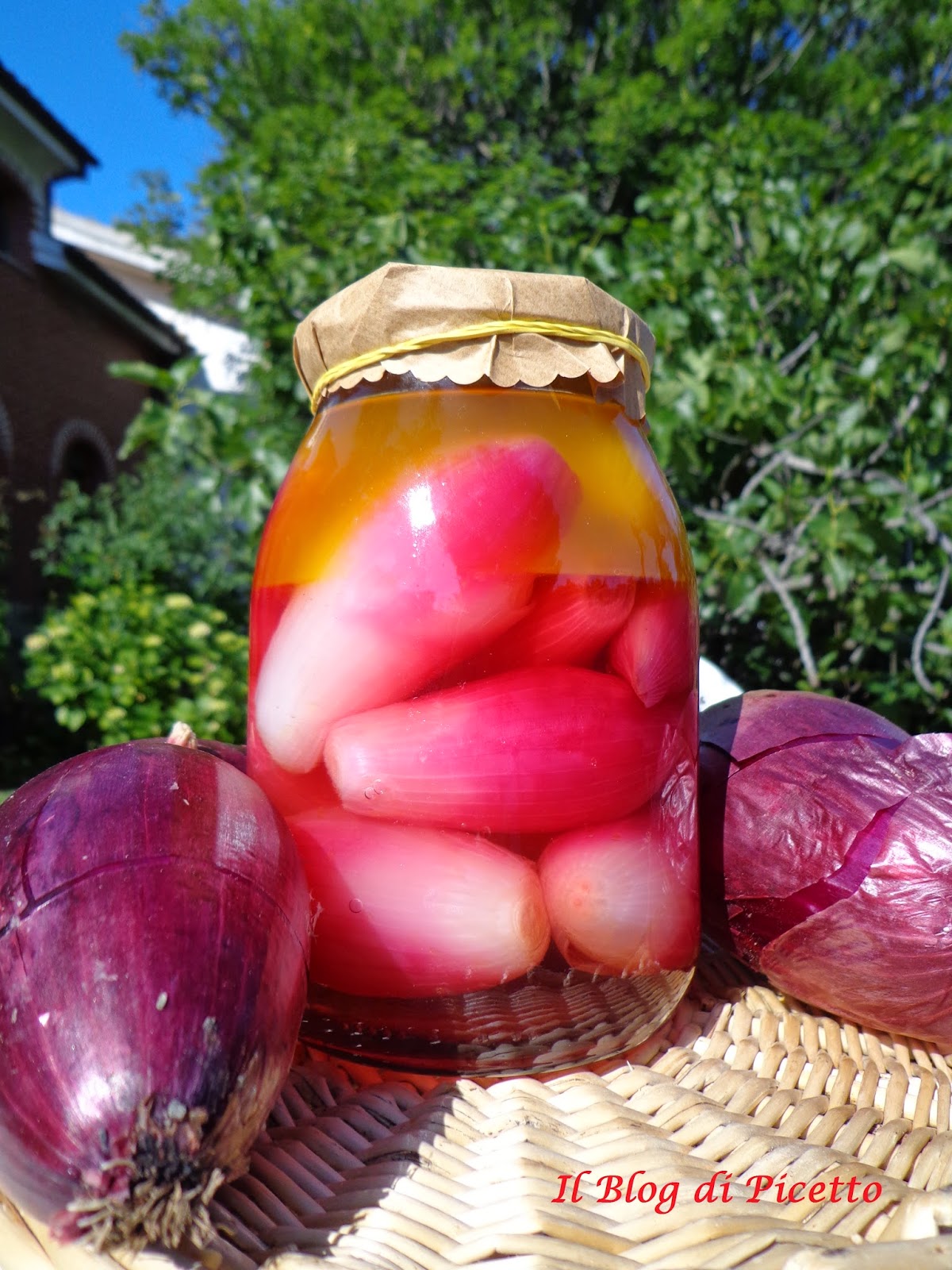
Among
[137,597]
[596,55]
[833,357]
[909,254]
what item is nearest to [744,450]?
[833,357]

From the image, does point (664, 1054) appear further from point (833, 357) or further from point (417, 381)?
point (833, 357)

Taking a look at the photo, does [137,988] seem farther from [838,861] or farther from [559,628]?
[838,861]

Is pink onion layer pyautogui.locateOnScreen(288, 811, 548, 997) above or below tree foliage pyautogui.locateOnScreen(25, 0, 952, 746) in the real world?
below

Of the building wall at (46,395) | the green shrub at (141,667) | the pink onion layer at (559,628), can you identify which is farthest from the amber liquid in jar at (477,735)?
the building wall at (46,395)

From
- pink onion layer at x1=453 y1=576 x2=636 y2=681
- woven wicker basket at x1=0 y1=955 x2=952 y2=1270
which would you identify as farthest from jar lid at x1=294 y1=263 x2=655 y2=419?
woven wicker basket at x1=0 y1=955 x2=952 y2=1270

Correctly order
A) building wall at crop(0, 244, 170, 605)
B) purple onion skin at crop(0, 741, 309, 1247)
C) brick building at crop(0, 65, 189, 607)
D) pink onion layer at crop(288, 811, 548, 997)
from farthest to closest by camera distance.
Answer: building wall at crop(0, 244, 170, 605)
brick building at crop(0, 65, 189, 607)
pink onion layer at crop(288, 811, 548, 997)
purple onion skin at crop(0, 741, 309, 1247)

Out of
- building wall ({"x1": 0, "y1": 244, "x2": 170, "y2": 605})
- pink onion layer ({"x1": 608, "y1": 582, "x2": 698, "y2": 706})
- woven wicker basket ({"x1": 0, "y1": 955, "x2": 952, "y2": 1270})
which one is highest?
building wall ({"x1": 0, "y1": 244, "x2": 170, "y2": 605})

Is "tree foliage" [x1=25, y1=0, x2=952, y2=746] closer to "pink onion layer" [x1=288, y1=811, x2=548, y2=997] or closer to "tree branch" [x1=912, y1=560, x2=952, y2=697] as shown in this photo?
"tree branch" [x1=912, y1=560, x2=952, y2=697]
